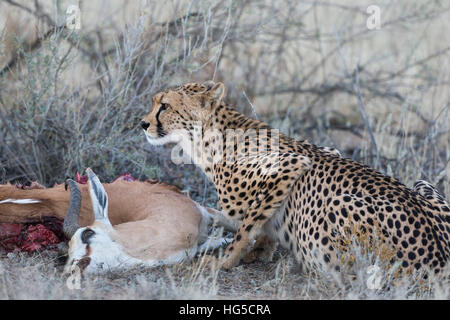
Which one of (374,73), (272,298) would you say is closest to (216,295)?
(272,298)

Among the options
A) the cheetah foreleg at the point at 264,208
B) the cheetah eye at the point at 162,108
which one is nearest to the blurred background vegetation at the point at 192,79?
the cheetah eye at the point at 162,108

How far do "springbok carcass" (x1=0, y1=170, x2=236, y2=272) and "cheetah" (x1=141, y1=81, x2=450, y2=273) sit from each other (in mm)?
279

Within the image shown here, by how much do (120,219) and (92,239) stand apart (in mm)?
677

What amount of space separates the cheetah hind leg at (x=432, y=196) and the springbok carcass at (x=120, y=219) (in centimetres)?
134

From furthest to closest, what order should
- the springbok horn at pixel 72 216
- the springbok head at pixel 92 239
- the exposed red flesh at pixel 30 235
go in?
1. the exposed red flesh at pixel 30 235
2. the springbok horn at pixel 72 216
3. the springbok head at pixel 92 239

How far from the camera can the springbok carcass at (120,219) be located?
133 inches

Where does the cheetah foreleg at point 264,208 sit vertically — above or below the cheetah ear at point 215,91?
below

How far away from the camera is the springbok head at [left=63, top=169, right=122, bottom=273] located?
3.31 meters

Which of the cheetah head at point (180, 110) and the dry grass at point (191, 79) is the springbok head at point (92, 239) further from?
the cheetah head at point (180, 110)

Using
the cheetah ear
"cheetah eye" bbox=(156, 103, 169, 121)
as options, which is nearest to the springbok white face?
"cheetah eye" bbox=(156, 103, 169, 121)

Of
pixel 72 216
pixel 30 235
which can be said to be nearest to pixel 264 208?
pixel 72 216

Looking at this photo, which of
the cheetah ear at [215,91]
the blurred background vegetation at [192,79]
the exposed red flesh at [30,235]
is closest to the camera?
the exposed red flesh at [30,235]

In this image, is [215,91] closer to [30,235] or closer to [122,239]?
[122,239]

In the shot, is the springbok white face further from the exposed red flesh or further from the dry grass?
the exposed red flesh
